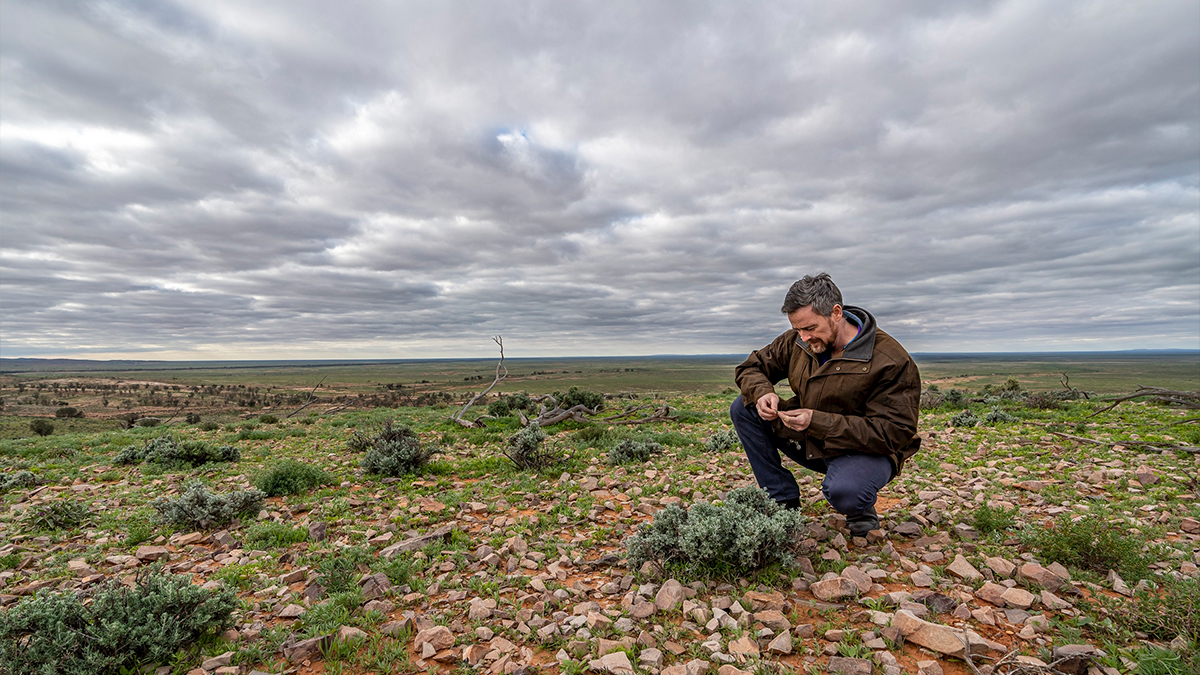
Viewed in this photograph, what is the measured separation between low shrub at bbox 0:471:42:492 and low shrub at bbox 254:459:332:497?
452 centimetres

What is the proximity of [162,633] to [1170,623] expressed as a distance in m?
6.46

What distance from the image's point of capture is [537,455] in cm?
882

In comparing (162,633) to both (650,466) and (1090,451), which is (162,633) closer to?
(650,466)

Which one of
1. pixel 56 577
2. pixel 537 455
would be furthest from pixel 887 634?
pixel 56 577

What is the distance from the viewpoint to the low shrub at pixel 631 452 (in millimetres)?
9055

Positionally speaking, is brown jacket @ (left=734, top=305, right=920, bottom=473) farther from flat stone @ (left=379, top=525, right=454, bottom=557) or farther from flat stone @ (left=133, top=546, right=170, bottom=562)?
flat stone @ (left=133, top=546, right=170, bottom=562)

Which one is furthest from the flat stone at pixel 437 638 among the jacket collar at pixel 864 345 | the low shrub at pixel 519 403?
the low shrub at pixel 519 403

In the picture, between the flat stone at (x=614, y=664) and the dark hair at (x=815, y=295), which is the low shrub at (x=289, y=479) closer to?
the flat stone at (x=614, y=664)

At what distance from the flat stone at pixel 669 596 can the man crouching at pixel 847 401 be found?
6.05 feet

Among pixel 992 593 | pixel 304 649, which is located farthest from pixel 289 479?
pixel 992 593

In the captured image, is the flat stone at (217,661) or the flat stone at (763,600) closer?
the flat stone at (217,661)

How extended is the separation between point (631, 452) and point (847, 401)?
16.7ft

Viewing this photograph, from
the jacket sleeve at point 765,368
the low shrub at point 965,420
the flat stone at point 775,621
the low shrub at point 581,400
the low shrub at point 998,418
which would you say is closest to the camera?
the flat stone at point 775,621

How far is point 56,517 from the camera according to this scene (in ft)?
21.0
